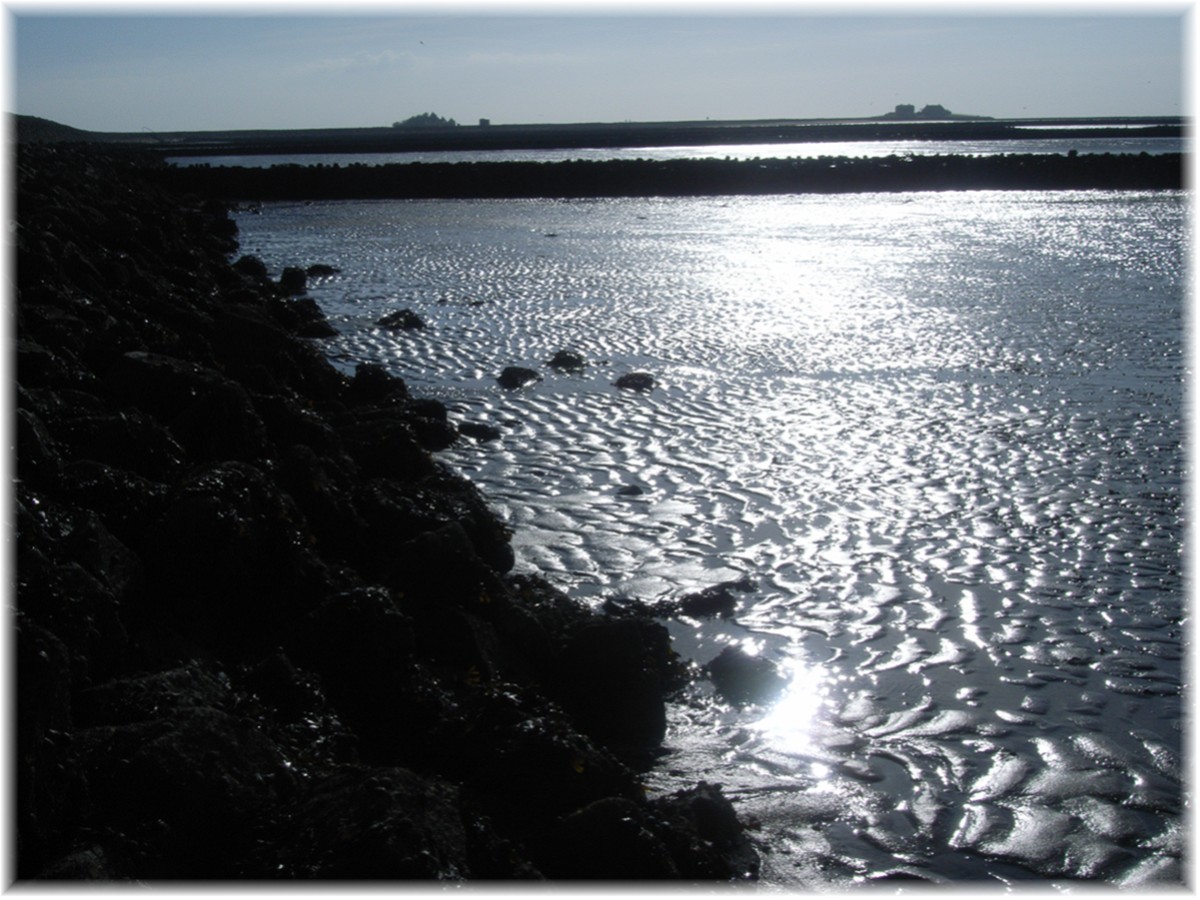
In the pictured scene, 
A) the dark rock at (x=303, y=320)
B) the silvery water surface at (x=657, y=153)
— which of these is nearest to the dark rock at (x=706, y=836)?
the dark rock at (x=303, y=320)

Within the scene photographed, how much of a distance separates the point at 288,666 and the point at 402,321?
39.7 ft

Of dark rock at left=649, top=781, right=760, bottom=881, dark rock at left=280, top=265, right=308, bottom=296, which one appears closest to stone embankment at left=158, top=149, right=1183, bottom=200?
dark rock at left=280, top=265, right=308, bottom=296

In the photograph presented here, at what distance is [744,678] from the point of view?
20.2 ft

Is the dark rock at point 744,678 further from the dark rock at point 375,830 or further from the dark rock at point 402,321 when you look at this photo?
the dark rock at point 402,321

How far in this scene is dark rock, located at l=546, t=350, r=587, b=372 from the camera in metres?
13.6

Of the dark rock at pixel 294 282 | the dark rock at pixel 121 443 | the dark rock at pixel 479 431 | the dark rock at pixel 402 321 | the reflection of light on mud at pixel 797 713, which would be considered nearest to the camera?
the reflection of light on mud at pixel 797 713

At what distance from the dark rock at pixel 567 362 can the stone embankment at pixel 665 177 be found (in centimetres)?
3230

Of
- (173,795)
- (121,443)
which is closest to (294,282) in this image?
(121,443)

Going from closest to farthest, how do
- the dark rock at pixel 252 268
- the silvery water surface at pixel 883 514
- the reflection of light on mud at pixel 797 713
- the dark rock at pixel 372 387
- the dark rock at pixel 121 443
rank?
the silvery water surface at pixel 883 514
the reflection of light on mud at pixel 797 713
the dark rock at pixel 121 443
the dark rock at pixel 372 387
the dark rock at pixel 252 268

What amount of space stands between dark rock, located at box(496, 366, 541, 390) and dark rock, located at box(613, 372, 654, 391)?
95 cm

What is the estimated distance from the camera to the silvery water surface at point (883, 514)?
5.20m

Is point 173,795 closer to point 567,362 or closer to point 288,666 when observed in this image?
point 288,666

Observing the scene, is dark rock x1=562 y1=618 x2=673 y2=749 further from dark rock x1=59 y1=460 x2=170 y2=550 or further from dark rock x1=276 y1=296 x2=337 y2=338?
dark rock x1=276 y1=296 x2=337 y2=338

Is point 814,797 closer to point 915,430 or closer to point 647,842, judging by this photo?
point 647,842
